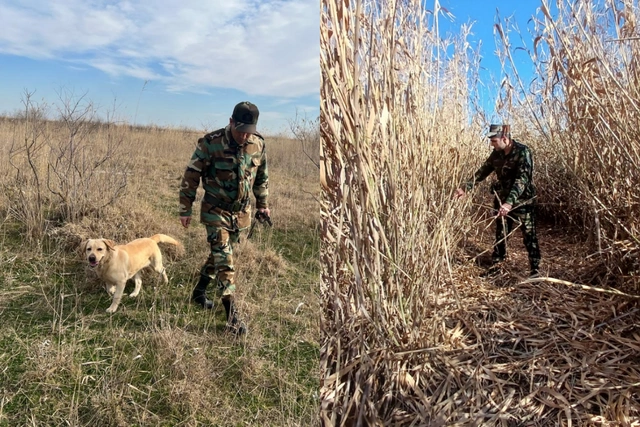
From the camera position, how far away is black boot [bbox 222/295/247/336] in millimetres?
2227

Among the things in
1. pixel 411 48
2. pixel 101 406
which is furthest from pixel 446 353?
pixel 101 406

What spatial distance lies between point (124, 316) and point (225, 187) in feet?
3.31

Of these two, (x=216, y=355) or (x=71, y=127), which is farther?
(x=71, y=127)

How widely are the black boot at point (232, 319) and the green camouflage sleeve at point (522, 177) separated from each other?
6.76ft

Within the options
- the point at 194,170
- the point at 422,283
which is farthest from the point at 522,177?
the point at 194,170

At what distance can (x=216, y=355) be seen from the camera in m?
2.04

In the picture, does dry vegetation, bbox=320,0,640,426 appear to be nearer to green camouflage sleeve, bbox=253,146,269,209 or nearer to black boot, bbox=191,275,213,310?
green camouflage sleeve, bbox=253,146,269,209

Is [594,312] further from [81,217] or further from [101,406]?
[81,217]

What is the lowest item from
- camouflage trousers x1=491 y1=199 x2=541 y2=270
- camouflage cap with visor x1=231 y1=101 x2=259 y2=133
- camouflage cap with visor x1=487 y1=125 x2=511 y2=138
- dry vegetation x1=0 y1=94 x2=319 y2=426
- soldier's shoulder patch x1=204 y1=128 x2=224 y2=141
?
dry vegetation x1=0 y1=94 x2=319 y2=426

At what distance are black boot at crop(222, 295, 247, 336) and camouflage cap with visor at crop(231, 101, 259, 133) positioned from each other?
101 cm

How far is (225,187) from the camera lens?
2.28m

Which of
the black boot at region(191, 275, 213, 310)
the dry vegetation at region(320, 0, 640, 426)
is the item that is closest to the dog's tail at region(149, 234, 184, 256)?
the black boot at region(191, 275, 213, 310)

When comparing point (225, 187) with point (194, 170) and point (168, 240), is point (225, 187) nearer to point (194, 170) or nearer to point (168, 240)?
point (194, 170)

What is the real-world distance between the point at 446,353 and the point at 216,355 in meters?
1.17
